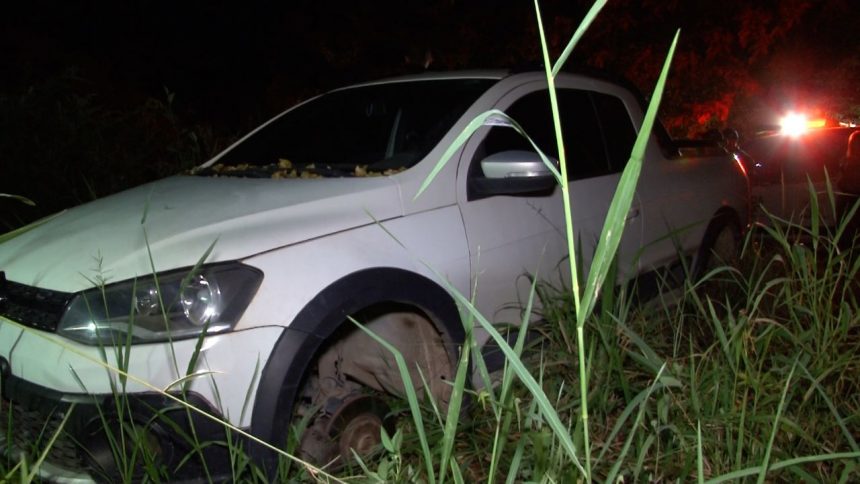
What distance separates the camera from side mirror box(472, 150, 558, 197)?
306 cm

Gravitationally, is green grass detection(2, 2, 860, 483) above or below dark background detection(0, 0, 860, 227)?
below

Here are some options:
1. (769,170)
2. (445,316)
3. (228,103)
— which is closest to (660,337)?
(445,316)

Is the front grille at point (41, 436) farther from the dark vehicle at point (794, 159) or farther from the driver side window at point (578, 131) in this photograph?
the dark vehicle at point (794, 159)

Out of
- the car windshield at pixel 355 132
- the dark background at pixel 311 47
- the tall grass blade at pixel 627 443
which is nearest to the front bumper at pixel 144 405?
the tall grass blade at pixel 627 443

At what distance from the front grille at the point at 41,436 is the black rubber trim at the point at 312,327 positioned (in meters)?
0.53

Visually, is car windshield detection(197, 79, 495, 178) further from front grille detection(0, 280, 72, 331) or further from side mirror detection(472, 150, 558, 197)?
front grille detection(0, 280, 72, 331)

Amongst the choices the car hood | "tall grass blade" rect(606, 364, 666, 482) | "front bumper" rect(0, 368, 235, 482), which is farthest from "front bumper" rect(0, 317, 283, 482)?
"tall grass blade" rect(606, 364, 666, 482)

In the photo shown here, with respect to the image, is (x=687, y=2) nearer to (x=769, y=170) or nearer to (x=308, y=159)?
(x=769, y=170)

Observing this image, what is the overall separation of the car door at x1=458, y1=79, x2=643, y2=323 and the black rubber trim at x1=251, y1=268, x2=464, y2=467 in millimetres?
253

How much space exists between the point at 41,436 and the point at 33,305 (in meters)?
0.43

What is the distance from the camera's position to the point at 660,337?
3.29 m

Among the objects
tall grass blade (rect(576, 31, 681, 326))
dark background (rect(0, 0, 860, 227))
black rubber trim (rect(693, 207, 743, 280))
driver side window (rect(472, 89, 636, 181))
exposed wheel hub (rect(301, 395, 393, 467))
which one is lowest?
exposed wheel hub (rect(301, 395, 393, 467))

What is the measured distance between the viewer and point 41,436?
2.19 meters

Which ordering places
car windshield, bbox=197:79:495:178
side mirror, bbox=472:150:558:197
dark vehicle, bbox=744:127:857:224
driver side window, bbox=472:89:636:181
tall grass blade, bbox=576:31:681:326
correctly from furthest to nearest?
dark vehicle, bbox=744:127:857:224
driver side window, bbox=472:89:636:181
car windshield, bbox=197:79:495:178
side mirror, bbox=472:150:558:197
tall grass blade, bbox=576:31:681:326
